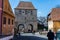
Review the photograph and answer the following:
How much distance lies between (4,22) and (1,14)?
255 cm

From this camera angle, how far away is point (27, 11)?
102m

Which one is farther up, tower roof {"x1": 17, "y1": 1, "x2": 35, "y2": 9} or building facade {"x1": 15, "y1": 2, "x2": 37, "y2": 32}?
tower roof {"x1": 17, "y1": 1, "x2": 35, "y2": 9}

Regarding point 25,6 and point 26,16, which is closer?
point 26,16

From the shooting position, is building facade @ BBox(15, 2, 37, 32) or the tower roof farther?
the tower roof

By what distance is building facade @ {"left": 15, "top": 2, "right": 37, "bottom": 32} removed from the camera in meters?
98.7

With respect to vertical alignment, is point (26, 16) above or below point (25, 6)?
below

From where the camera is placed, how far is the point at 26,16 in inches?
4011

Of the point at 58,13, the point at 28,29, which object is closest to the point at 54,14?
the point at 58,13

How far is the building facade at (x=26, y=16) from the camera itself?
9874 centimetres

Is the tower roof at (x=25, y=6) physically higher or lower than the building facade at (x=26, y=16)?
higher

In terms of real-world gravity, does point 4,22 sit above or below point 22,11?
below

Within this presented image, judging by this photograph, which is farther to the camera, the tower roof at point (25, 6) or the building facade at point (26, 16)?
the tower roof at point (25, 6)

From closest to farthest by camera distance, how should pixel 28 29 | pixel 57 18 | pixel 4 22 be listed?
pixel 4 22 < pixel 57 18 < pixel 28 29

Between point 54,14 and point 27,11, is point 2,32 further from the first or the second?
point 27,11
